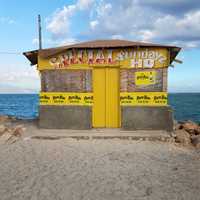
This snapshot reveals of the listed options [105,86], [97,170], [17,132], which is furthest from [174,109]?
[97,170]

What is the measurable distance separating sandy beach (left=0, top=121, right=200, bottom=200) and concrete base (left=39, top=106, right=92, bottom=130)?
1.29 m

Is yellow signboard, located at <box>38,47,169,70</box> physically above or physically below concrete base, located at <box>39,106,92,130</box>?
above

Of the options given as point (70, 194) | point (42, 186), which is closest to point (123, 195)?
point (70, 194)

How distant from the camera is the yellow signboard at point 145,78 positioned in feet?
35.8

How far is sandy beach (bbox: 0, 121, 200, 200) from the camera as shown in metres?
5.53

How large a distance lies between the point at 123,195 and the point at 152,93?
6.12 m

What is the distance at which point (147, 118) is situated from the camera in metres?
10.8

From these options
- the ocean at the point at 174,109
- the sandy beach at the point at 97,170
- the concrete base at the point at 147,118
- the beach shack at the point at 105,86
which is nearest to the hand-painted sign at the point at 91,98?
the beach shack at the point at 105,86

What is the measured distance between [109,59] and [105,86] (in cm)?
111

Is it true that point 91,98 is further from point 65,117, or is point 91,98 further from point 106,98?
point 65,117

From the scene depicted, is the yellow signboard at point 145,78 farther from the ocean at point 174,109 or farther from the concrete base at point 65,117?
the ocean at point 174,109

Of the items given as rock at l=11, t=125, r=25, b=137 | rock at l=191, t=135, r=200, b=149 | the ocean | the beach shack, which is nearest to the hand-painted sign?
the beach shack

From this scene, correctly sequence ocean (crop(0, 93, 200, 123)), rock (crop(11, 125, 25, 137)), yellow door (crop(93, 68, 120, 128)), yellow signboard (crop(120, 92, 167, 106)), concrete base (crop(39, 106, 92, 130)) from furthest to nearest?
ocean (crop(0, 93, 200, 123)) < yellow door (crop(93, 68, 120, 128)) < concrete base (crop(39, 106, 92, 130)) < yellow signboard (crop(120, 92, 167, 106)) < rock (crop(11, 125, 25, 137))

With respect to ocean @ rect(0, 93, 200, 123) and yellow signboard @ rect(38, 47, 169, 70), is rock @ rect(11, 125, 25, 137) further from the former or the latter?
ocean @ rect(0, 93, 200, 123)
